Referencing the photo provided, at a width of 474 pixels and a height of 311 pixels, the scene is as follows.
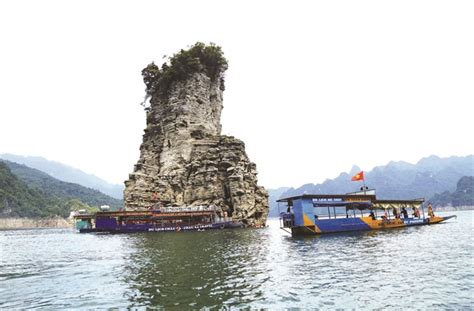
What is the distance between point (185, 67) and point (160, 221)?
48.1m

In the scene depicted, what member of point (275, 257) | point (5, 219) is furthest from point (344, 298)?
point (5, 219)

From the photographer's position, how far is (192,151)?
8688 centimetres

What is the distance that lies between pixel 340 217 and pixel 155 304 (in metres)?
37.3

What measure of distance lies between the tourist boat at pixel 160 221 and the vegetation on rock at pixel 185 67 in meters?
42.4

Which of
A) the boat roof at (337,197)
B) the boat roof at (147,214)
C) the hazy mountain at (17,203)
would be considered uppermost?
the hazy mountain at (17,203)

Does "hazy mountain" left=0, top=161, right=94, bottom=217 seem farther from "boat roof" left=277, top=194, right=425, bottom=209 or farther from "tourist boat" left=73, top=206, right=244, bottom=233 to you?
"boat roof" left=277, top=194, right=425, bottom=209

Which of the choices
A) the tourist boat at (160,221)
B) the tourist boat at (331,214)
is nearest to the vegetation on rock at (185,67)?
the tourist boat at (160,221)

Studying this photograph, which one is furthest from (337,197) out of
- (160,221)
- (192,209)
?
(160,221)

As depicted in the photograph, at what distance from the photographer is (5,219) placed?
166500 mm

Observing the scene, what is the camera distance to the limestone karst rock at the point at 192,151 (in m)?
81.4

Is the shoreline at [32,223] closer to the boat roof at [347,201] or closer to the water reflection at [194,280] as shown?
the boat roof at [347,201]

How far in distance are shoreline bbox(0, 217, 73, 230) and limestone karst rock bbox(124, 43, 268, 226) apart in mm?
112650

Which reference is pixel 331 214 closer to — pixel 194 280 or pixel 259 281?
pixel 259 281

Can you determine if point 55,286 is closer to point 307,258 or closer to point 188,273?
point 188,273
